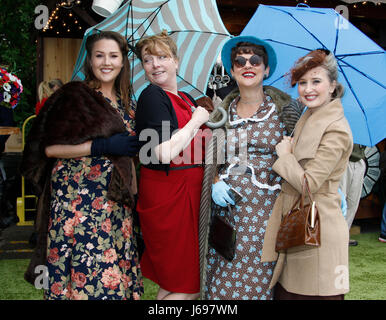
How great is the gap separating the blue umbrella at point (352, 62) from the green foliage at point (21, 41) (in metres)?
7.30

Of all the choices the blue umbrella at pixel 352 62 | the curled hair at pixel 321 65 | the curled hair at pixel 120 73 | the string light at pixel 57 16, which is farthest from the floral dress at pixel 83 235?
the string light at pixel 57 16

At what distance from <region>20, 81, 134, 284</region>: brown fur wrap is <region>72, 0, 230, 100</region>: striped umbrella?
2.17 ft

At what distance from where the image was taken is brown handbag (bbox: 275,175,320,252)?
5.50 ft

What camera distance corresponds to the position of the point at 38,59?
7.39 metres

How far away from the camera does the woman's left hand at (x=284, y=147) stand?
1.83 metres

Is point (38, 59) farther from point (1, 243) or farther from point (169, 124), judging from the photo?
point (169, 124)

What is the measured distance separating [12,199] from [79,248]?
4217 millimetres

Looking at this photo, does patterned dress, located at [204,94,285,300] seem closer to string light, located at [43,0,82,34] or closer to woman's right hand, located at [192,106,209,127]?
woman's right hand, located at [192,106,209,127]


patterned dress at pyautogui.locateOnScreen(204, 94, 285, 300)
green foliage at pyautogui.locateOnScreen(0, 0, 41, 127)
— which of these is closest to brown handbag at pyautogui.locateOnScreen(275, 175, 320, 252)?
patterned dress at pyautogui.locateOnScreen(204, 94, 285, 300)

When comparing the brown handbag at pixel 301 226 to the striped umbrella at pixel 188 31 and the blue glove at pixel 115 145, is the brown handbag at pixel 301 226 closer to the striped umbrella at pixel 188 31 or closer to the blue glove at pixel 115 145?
the blue glove at pixel 115 145

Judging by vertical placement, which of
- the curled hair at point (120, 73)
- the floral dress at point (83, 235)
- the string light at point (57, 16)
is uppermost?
the string light at point (57, 16)

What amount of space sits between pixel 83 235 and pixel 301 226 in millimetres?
993

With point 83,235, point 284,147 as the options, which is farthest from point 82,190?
point 284,147

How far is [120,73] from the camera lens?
2123 mm
